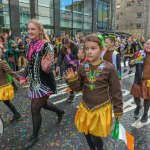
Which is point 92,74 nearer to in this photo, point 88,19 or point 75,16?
point 75,16

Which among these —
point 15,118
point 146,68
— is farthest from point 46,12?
point 146,68

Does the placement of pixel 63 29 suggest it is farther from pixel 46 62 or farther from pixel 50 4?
pixel 46 62

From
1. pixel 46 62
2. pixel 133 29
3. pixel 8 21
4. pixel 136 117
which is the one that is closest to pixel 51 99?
pixel 136 117

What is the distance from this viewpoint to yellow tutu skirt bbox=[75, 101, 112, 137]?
7.98 feet

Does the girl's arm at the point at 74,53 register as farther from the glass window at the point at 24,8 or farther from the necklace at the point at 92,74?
the glass window at the point at 24,8

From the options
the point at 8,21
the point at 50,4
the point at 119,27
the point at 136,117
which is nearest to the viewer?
the point at 136,117

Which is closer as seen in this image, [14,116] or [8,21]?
[14,116]

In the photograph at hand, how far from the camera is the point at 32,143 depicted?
334 cm

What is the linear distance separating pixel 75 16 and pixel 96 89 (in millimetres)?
24396

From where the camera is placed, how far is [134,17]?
5216 centimetres

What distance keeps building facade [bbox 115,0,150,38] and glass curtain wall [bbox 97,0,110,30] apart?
19568 mm

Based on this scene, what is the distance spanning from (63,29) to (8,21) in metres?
7.52

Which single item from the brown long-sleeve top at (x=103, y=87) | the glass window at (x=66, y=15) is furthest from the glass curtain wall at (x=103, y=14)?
the brown long-sleeve top at (x=103, y=87)

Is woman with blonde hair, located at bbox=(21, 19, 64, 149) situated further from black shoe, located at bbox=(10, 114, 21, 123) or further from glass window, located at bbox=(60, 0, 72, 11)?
glass window, located at bbox=(60, 0, 72, 11)
